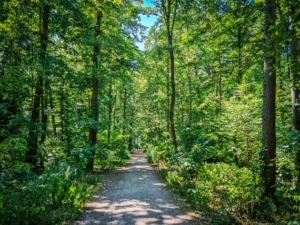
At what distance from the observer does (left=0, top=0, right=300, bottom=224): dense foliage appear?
4484 mm

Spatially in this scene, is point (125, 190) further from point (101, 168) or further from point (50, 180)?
point (101, 168)

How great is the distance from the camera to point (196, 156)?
26.1 ft

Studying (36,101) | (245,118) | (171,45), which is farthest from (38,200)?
(171,45)

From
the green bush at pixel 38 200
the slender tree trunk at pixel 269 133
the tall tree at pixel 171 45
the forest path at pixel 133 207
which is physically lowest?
the forest path at pixel 133 207

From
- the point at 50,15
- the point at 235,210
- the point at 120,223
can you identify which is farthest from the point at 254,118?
the point at 50,15

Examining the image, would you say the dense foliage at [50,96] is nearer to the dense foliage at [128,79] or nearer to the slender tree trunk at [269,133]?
the dense foliage at [128,79]

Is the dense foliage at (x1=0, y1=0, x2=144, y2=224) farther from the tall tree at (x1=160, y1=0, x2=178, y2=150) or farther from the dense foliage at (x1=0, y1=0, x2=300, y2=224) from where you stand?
the tall tree at (x1=160, y1=0, x2=178, y2=150)

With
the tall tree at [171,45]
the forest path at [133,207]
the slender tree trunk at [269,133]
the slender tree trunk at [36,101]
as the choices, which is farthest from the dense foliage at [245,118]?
the slender tree trunk at [36,101]

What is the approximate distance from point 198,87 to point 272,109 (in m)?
11.6

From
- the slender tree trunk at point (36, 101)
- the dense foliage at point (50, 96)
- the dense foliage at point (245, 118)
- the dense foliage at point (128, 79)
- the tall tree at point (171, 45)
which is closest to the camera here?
the dense foliage at point (245, 118)

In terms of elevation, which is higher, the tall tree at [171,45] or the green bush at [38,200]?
the tall tree at [171,45]

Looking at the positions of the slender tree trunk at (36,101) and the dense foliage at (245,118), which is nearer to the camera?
the dense foliage at (245,118)

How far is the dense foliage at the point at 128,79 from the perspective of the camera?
4484 millimetres

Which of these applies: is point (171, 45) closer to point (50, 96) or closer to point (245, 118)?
point (245, 118)
